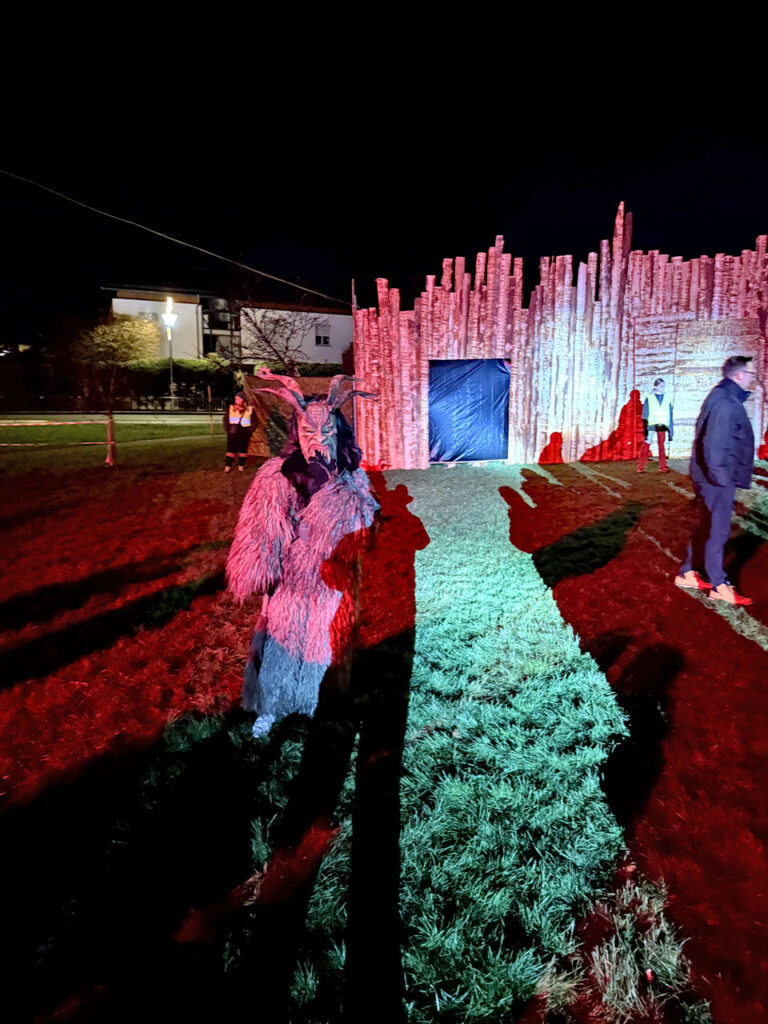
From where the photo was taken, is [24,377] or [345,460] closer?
[345,460]

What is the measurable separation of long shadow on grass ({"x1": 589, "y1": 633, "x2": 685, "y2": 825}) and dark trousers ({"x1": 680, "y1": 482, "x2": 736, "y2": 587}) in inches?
47.8

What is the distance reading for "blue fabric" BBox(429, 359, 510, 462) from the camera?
11.6 metres

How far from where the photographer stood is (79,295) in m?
48.6

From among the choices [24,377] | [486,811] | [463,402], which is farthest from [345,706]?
[24,377]

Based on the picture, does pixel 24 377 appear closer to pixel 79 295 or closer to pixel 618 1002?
pixel 79 295

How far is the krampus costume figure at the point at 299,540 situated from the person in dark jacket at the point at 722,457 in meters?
3.13

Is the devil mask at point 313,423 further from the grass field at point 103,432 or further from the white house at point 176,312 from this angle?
the white house at point 176,312

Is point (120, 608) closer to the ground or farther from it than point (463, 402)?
closer to the ground

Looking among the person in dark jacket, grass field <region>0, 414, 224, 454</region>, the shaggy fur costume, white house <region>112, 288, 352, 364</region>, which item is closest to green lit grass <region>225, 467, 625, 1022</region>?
the shaggy fur costume

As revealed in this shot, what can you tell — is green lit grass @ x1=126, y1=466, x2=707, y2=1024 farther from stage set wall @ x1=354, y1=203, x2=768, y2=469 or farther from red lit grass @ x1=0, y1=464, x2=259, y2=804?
stage set wall @ x1=354, y1=203, x2=768, y2=469

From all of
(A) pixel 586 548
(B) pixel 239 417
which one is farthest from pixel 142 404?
(A) pixel 586 548

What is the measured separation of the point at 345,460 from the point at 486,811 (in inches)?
72.8

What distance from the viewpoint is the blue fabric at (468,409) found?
38.2 feet

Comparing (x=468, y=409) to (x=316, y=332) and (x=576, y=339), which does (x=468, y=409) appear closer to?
(x=576, y=339)
